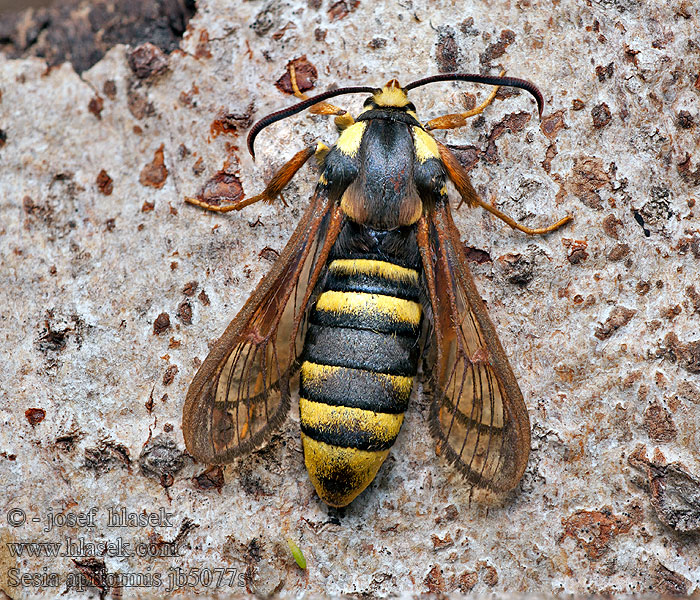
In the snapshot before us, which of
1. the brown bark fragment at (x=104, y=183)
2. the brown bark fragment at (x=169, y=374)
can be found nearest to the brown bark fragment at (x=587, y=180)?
the brown bark fragment at (x=169, y=374)

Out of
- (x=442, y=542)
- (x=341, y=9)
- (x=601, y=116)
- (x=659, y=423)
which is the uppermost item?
(x=341, y=9)

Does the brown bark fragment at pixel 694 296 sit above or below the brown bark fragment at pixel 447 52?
below

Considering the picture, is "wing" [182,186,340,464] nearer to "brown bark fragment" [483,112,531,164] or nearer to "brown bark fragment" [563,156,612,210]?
"brown bark fragment" [483,112,531,164]

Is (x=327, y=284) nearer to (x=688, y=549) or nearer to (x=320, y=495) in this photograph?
(x=320, y=495)

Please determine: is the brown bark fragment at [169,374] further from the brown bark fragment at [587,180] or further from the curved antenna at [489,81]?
the brown bark fragment at [587,180]

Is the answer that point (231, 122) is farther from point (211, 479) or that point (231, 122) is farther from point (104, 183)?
point (211, 479)

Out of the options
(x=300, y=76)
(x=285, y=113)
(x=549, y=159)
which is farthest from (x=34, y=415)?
(x=549, y=159)

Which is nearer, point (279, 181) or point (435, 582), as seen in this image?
point (435, 582)
